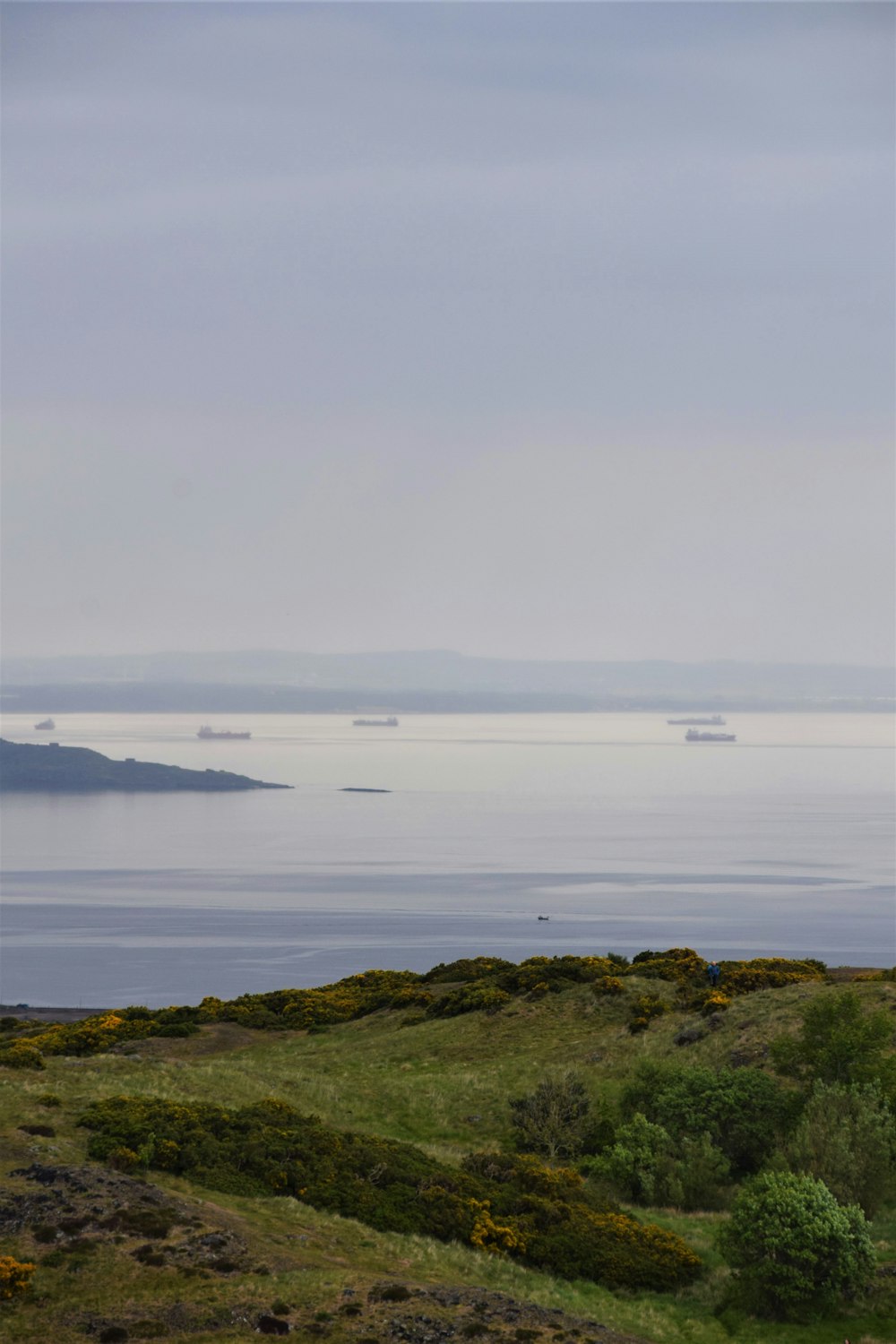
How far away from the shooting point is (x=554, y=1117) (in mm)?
38969

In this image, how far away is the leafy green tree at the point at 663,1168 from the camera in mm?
34344

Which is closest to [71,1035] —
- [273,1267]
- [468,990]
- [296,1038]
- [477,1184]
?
[296,1038]

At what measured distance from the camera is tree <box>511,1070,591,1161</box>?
38.5 metres

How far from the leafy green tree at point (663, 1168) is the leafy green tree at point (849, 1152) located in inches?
120

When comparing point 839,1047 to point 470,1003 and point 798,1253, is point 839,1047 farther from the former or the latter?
point 470,1003

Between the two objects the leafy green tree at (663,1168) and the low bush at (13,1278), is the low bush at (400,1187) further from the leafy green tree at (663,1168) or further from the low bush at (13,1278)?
the low bush at (13,1278)

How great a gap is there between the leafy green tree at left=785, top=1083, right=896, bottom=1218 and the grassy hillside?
3.93 feet

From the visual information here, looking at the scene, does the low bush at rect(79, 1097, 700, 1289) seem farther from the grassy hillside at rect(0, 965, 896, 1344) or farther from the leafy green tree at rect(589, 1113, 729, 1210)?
the leafy green tree at rect(589, 1113, 729, 1210)

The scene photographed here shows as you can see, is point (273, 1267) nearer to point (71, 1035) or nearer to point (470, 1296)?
point (470, 1296)

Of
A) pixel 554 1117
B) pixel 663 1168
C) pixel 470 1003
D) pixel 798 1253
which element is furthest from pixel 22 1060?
pixel 470 1003

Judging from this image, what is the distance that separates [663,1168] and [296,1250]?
15315mm

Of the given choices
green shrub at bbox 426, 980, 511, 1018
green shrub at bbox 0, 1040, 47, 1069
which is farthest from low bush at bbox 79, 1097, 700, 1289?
green shrub at bbox 426, 980, 511, 1018

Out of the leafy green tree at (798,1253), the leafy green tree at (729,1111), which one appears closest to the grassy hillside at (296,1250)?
the leafy green tree at (798,1253)

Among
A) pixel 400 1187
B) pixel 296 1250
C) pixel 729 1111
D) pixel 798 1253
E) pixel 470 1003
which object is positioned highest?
pixel 296 1250
